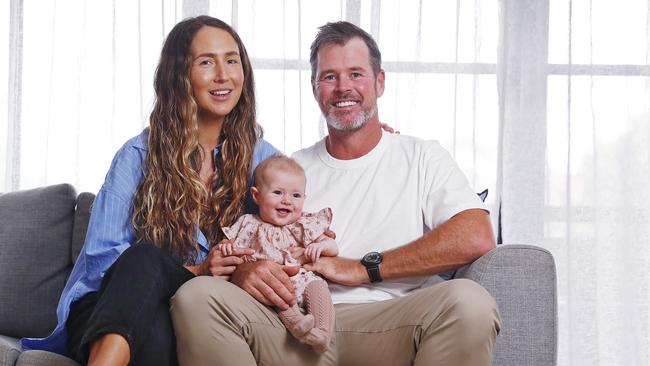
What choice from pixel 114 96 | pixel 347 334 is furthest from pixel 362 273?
pixel 114 96

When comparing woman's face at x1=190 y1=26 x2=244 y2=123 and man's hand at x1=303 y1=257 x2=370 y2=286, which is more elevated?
woman's face at x1=190 y1=26 x2=244 y2=123

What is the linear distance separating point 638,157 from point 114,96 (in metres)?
2.32

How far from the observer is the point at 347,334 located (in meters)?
1.96

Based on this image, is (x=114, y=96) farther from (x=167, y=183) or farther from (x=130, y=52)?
(x=167, y=183)

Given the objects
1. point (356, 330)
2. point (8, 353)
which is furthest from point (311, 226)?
point (8, 353)

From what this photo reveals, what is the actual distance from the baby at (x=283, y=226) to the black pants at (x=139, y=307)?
0.76 feet

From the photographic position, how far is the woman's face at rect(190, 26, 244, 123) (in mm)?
2260

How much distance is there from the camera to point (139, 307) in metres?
1.73

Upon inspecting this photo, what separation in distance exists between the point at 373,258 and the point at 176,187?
1.80 feet

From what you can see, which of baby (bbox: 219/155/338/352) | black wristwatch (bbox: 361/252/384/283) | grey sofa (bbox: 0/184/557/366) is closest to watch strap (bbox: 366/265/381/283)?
black wristwatch (bbox: 361/252/384/283)

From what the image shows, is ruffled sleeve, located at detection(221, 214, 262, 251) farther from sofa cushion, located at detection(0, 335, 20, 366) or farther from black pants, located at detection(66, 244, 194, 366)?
sofa cushion, located at detection(0, 335, 20, 366)

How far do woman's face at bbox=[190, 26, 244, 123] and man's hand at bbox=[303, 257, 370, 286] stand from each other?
0.52m

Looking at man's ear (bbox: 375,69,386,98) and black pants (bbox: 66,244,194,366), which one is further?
man's ear (bbox: 375,69,386,98)

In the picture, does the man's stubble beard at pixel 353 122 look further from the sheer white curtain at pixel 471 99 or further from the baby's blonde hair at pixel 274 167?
the sheer white curtain at pixel 471 99
